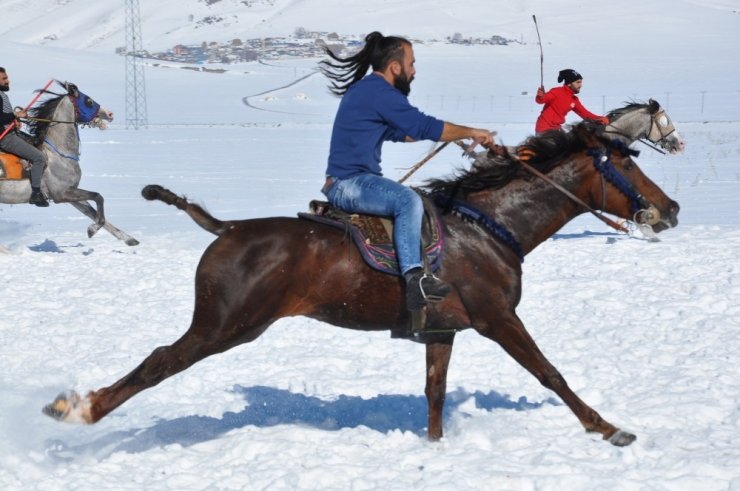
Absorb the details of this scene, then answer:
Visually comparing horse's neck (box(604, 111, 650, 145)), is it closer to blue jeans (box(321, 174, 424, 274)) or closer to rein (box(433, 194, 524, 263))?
rein (box(433, 194, 524, 263))

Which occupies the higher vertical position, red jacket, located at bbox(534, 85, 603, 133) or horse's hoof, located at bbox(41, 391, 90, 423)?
red jacket, located at bbox(534, 85, 603, 133)

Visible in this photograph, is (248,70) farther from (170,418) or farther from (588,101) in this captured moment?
(170,418)

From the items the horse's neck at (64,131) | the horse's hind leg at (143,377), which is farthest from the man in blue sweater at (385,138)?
the horse's neck at (64,131)

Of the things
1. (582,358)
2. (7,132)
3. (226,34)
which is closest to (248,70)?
(226,34)

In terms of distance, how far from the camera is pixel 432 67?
82.1 m

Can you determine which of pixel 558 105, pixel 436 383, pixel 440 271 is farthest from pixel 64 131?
pixel 440 271

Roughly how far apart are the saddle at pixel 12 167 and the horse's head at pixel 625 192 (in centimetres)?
894

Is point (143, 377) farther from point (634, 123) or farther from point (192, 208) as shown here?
point (634, 123)

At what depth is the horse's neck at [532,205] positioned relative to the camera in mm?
6066

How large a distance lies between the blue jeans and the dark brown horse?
0.67 feet

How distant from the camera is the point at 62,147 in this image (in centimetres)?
1327

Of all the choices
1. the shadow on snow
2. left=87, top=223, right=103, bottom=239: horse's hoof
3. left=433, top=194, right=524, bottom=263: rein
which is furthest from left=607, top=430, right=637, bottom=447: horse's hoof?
left=87, top=223, right=103, bottom=239: horse's hoof

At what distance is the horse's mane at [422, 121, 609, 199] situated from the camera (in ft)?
20.1

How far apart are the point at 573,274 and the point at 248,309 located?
5.89 m
